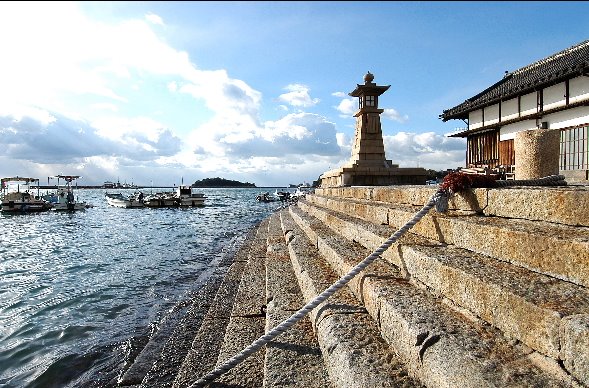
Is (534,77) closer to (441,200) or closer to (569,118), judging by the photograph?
(569,118)

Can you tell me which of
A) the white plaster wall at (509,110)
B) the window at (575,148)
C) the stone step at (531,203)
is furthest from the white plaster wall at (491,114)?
the stone step at (531,203)

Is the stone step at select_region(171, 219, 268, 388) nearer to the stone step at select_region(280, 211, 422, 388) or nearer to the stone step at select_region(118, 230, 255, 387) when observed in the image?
the stone step at select_region(118, 230, 255, 387)

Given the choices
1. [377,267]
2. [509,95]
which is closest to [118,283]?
[377,267]

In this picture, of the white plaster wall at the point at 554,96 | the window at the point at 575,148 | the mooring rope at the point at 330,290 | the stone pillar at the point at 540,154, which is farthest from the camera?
the white plaster wall at the point at 554,96

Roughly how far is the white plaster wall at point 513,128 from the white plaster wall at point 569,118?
85cm

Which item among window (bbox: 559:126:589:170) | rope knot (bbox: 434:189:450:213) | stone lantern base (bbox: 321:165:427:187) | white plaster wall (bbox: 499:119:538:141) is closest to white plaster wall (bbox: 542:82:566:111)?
white plaster wall (bbox: 499:119:538:141)

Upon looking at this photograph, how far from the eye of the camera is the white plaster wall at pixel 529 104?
51.7 feet

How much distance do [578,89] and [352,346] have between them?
1603cm

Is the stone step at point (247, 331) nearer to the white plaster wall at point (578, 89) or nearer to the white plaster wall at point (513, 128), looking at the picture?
the white plaster wall at point (578, 89)

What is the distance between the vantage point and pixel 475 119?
66.9 ft

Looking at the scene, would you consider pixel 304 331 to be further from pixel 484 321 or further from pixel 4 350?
pixel 4 350

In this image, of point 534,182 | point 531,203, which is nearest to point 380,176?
point 534,182

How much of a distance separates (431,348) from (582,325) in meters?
0.76

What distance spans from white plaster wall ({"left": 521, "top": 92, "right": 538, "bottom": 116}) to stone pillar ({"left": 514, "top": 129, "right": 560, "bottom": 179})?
12.6 metres
